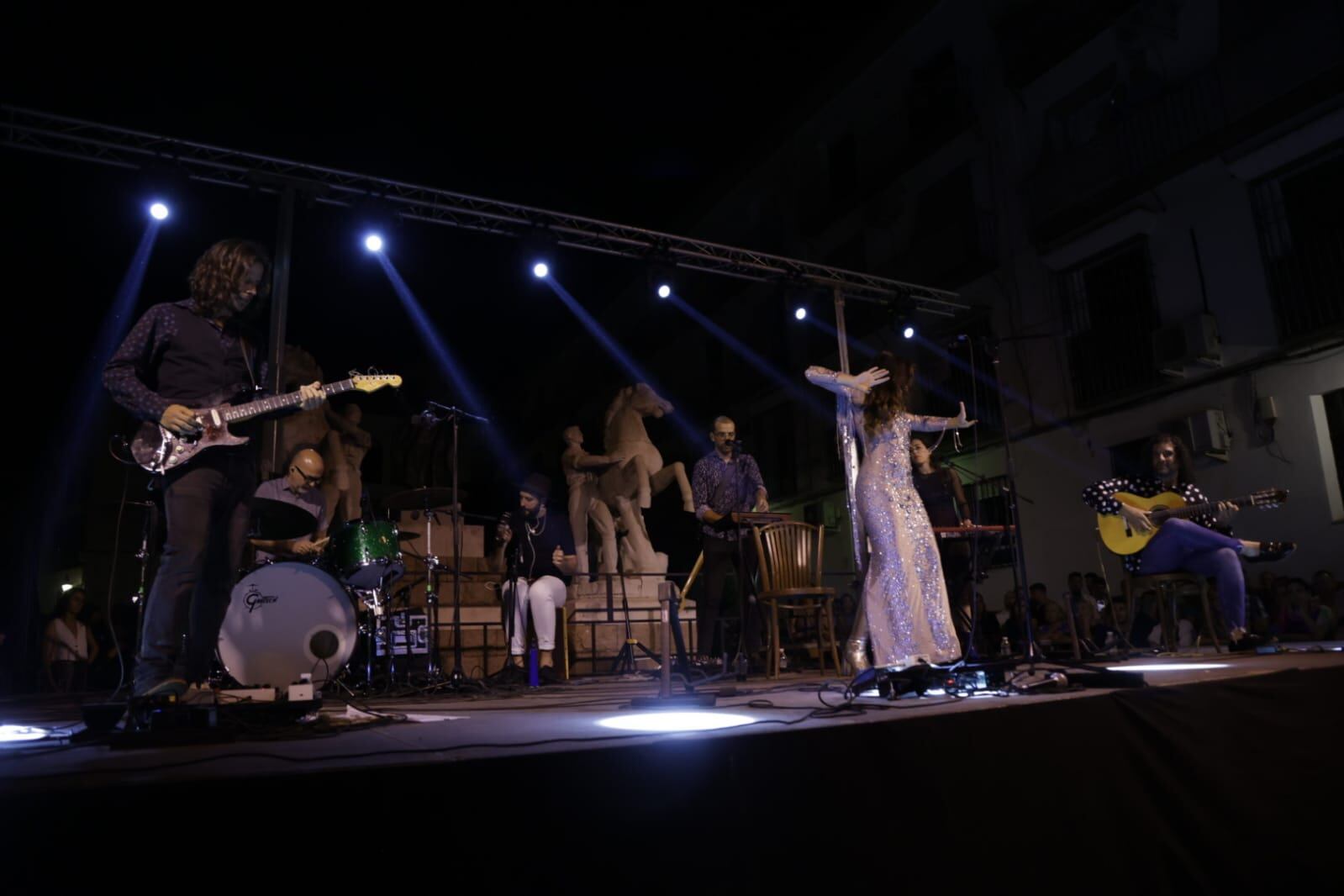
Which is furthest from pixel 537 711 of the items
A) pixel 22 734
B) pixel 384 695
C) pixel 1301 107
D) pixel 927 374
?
pixel 927 374

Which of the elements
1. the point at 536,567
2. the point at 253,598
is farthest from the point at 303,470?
the point at 536,567

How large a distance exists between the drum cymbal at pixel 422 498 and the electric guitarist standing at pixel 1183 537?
4981 mm

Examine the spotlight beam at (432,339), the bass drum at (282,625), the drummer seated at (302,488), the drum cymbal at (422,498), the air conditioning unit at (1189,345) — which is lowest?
the bass drum at (282,625)

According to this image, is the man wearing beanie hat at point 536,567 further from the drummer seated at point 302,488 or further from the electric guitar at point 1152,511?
the electric guitar at point 1152,511

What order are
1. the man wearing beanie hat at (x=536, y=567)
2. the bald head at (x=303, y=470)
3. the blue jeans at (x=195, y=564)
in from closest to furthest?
the blue jeans at (x=195, y=564) < the bald head at (x=303, y=470) < the man wearing beanie hat at (x=536, y=567)

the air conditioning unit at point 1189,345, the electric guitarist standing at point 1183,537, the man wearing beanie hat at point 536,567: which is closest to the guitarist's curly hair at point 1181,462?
the electric guitarist standing at point 1183,537

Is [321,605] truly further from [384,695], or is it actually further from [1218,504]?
[1218,504]

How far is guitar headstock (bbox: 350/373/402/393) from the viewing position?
14.0 ft

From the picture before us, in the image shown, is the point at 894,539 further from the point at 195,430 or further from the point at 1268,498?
the point at 1268,498

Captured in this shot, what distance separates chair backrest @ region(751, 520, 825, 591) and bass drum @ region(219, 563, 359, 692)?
298 centimetres

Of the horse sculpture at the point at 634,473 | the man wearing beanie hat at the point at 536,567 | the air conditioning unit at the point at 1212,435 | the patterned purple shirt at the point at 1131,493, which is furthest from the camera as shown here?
the air conditioning unit at the point at 1212,435

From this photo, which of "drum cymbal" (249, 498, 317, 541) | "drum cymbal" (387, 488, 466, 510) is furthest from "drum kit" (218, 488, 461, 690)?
"drum cymbal" (387, 488, 466, 510)

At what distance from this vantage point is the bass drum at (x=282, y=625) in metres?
5.29

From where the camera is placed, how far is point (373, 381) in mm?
4457
